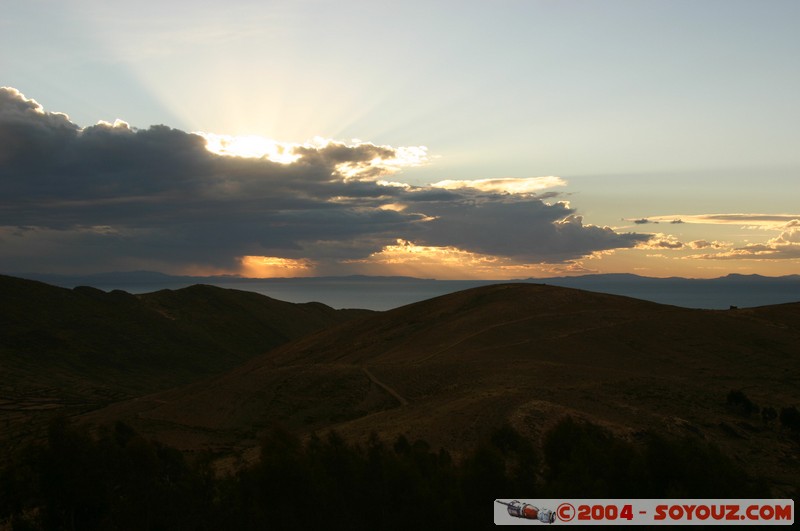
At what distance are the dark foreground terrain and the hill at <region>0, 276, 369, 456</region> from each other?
13.3 feet

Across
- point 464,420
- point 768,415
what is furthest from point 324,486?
point 768,415

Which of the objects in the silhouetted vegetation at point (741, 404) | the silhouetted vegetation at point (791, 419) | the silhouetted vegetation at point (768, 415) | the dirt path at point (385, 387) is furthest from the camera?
the dirt path at point (385, 387)

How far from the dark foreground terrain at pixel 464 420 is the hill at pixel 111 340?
4041mm

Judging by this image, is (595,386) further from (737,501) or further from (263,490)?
(263,490)

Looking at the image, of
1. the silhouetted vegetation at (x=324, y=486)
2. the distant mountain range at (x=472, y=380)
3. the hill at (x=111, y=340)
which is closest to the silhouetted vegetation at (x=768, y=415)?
the distant mountain range at (x=472, y=380)

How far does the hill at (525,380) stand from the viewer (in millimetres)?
36062

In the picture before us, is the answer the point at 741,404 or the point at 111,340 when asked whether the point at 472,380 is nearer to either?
the point at 741,404

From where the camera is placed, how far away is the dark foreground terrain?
2128 centimetres

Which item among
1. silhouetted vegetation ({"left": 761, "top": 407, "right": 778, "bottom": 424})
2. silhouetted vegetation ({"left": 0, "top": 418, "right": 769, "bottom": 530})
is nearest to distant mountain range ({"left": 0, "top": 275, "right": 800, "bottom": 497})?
silhouetted vegetation ({"left": 761, "top": 407, "right": 778, "bottom": 424})

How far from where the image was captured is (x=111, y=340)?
126 metres

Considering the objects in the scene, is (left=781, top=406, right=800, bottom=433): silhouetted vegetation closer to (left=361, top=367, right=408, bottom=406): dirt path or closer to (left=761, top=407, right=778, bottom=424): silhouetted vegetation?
(left=761, top=407, right=778, bottom=424): silhouetted vegetation

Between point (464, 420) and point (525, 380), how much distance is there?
1084 cm

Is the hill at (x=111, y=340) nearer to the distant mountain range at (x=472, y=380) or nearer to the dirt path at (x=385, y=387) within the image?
the distant mountain range at (x=472, y=380)

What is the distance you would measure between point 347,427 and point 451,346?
27294 mm
